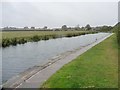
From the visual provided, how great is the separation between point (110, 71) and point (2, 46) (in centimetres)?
3316

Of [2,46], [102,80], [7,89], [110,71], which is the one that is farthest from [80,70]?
[2,46]

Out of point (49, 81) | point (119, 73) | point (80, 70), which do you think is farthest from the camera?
point (80, 70)

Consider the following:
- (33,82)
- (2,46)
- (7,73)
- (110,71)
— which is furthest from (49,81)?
(2,46)

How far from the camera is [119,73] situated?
1795 cm

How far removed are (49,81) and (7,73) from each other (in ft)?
26.0

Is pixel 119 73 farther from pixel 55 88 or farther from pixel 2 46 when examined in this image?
pixel 2 46

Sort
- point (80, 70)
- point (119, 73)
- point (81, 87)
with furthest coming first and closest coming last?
point (80, 70), point (119, 73), point (81, 87)

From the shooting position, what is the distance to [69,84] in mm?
14633

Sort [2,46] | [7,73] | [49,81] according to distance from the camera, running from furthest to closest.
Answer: [2,46]
[7,73]
[49,81]

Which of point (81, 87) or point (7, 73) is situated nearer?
point (81, 87)

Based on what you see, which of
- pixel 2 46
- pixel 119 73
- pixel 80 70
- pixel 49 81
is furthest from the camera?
pixel 2 46

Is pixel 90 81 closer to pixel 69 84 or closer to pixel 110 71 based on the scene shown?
pixel 69 84

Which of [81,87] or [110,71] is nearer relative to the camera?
[81,87]

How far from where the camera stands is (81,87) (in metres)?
13.9
